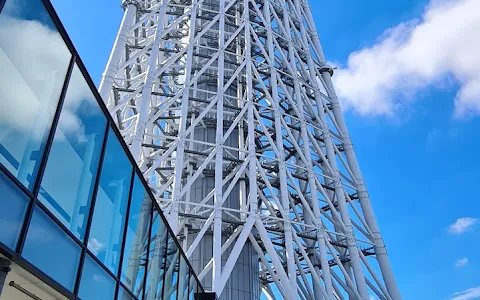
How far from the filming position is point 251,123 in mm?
26609

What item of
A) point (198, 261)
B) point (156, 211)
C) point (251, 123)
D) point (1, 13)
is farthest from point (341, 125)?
point (1, 13)

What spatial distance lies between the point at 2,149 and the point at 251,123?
848 inches

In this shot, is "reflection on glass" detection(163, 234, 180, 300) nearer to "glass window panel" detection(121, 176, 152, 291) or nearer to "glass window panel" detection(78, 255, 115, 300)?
"glass window panel" detection(121, 176, 152, 291)

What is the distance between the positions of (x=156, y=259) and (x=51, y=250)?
6160 millimetres

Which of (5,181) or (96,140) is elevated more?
(96,140)

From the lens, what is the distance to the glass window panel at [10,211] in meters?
5.27

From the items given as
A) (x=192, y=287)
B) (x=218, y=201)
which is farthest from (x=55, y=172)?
(x=218, y=201)

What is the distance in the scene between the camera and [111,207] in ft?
29.1

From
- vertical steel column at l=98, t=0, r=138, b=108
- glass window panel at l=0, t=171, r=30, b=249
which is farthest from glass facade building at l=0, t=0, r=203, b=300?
vertical steel column at l=98, t=0, r=138, b=108

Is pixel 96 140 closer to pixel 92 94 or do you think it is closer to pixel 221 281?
pixel 92 94

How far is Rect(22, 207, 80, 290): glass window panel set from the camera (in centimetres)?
588

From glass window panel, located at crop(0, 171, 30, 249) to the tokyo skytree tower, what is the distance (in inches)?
608

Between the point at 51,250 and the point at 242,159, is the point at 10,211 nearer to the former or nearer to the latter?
the point at 51,250

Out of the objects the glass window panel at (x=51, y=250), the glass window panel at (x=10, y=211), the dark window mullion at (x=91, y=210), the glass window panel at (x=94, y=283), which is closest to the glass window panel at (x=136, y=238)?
the glass window panel at (x=94, y=283)
